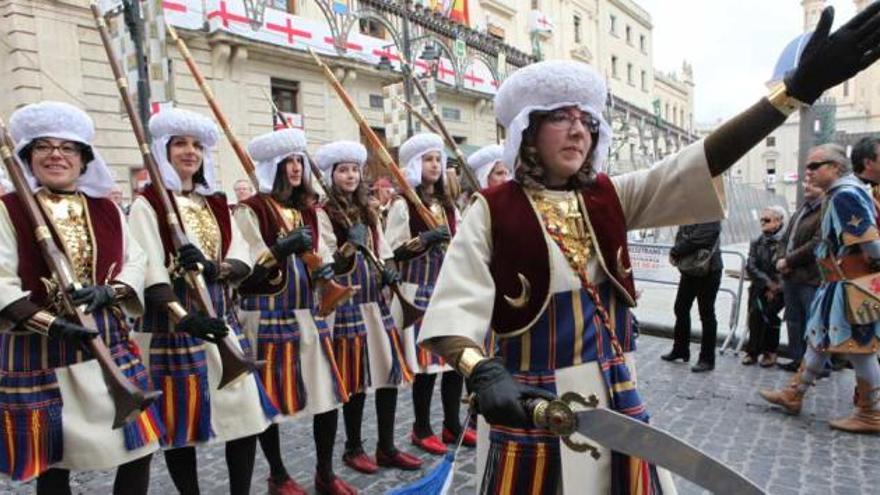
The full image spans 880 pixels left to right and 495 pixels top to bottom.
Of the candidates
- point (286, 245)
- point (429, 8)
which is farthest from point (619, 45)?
point (286, 245)

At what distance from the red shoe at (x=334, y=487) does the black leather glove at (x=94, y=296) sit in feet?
5.65

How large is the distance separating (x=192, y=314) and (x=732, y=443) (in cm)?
380

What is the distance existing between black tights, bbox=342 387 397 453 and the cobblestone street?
0.17 meters

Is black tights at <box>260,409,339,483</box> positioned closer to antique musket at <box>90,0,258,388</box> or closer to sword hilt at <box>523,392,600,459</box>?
antique musket at <box>90,0,258,388</box>

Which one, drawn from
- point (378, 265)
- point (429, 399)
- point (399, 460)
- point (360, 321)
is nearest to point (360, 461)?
point (399, 460)

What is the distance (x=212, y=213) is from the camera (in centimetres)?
333

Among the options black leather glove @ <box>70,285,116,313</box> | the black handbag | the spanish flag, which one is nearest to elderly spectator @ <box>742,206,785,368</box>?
the black handbag

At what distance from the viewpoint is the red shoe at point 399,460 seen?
13.1 feet

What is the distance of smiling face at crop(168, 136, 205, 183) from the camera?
3.18 m

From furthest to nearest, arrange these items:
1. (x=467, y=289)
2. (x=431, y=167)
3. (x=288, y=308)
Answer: (x=431, y=167), (x=288, y=308), (x=467, y=289)

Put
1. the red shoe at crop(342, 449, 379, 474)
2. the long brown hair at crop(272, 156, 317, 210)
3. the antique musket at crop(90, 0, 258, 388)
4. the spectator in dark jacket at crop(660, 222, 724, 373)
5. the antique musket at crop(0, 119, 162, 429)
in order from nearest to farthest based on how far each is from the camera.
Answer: the antique musket at crop(0, 119, 162, 429) → the antique musket at crop(90, 0, 258, 388) → the long brown hair at crop(272, 156, 317, 210) → the red shoe at crop(342, 449, 379, 474) → the spectator in dark jacket at crop(660, 222, 724, 373)

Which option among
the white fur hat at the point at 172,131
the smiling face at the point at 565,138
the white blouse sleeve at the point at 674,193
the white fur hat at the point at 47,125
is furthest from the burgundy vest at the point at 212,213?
the white blouse sleeve at the point at 674,193

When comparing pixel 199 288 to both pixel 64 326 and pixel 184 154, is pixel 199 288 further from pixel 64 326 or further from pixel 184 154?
pixel 184 154

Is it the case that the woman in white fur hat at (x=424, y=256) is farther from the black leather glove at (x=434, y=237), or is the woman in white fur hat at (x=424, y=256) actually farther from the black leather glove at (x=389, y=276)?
the black leather glove at (x=389, y=276)
